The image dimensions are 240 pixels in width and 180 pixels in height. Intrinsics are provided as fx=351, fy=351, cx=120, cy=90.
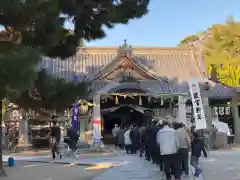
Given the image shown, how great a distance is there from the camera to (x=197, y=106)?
55.8 feet

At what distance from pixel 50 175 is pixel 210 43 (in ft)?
84.4

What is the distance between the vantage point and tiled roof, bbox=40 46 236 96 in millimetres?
25047

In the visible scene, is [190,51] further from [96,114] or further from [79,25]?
[79,25]

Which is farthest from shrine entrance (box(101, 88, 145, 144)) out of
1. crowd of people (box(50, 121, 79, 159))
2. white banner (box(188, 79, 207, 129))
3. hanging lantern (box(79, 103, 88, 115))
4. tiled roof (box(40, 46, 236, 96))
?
crowd of people (box(50, 121, 79, 159))

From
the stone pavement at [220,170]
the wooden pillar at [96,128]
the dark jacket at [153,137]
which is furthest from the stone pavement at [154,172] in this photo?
the wooden pillar at [96,128]

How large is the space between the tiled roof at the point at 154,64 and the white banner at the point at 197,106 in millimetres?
6521

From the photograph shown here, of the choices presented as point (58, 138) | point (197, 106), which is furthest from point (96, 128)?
point (197, 106)

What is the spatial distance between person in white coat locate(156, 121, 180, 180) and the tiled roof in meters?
15.3

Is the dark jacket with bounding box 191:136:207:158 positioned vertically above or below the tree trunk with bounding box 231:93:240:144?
below

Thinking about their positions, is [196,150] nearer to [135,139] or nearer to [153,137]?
[153,137]

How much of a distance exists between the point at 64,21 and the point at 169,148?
438 cm

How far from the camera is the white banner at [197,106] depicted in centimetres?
1633

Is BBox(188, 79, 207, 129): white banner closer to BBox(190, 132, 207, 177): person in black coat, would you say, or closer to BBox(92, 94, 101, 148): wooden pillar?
BBox(92, 94, 101, 148): wooden pillar

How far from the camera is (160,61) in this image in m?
27.5
